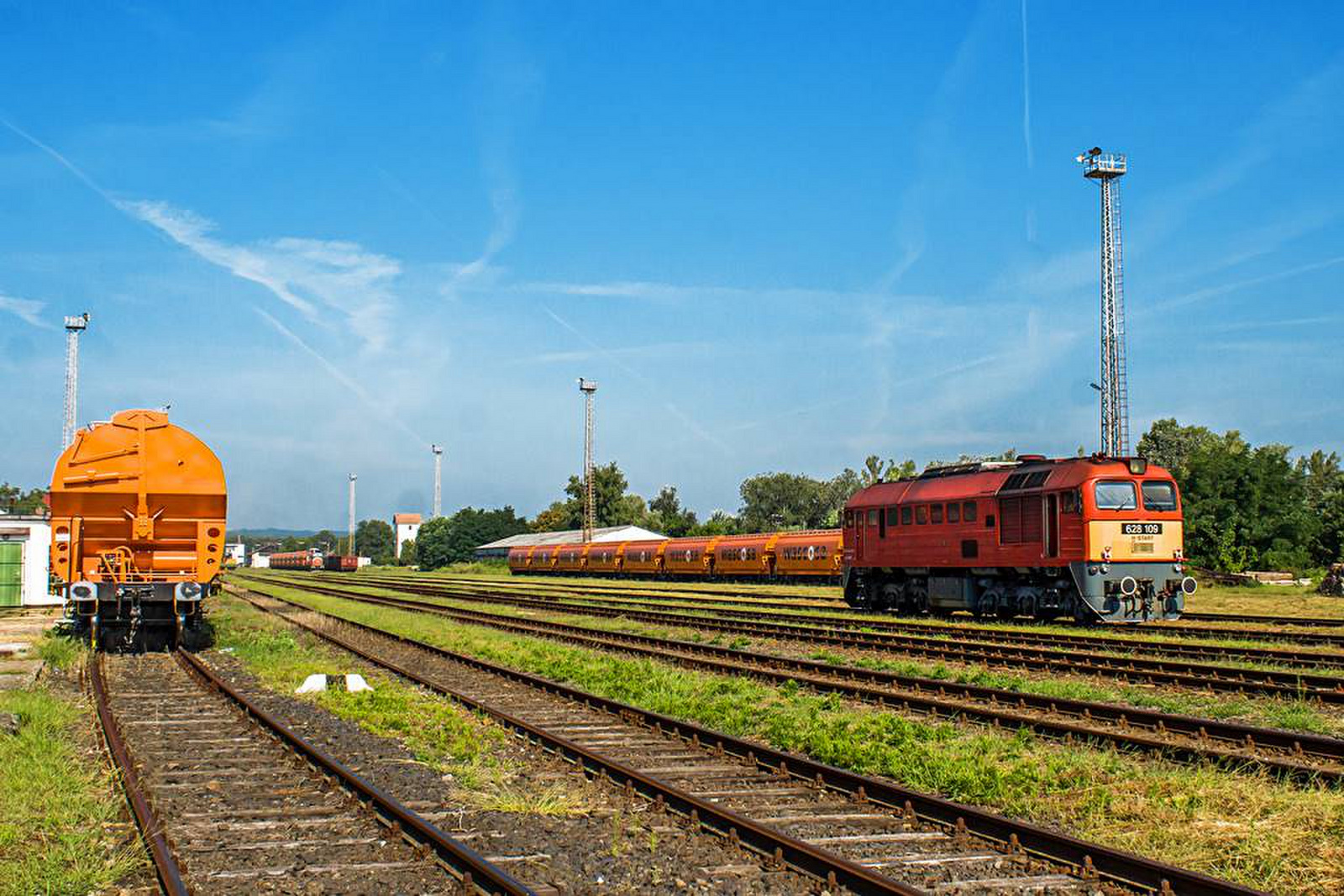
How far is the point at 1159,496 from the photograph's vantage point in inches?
968

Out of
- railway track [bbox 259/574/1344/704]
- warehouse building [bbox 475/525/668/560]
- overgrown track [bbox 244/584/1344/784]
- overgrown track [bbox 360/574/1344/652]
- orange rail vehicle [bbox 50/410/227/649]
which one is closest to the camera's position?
overgrown track [bbox 244/584/1344/784]

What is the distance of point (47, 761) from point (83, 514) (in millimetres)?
12201

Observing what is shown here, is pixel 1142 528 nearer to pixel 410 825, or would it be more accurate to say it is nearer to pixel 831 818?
pixel 831 818

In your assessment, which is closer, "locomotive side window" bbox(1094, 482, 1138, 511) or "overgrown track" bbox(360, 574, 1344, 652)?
"overgrown track" bbox(360, 574, 1344, 652)

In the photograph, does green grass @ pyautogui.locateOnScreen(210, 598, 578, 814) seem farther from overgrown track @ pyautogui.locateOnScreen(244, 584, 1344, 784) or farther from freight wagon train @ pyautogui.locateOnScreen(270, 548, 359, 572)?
freight wagon train @ pyautogui.locateOnScreen(270, 548, 359, 572)

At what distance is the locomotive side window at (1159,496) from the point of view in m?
24.4

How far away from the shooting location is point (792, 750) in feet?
39.9

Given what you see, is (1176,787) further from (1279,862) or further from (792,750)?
(792,750)

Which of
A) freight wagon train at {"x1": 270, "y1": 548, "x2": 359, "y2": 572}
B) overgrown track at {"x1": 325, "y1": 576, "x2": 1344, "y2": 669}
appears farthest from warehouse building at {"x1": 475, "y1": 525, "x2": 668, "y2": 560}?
overgrown track at {"x1": 325, "y1": 576, "x2": 1344, "y2": 669}

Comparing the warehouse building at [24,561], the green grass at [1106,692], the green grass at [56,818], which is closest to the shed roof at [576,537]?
the warehouse building at [24,561]

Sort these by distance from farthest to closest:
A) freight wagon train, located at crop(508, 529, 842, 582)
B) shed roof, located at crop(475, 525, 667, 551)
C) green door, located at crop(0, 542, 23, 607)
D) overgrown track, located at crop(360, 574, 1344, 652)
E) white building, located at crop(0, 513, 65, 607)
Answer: shed roof, located at crop(475, 525, 667, 551) → freight wagon train, located at crop(508, 529, 842, 582) → white building, located at crop(0, 513, 65, 607) → green door, located at crop(0, 542, 23, 607) → overgrown track, located at crop(360, 574, 1344, 652)

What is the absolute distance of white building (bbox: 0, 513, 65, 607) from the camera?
1524 inches

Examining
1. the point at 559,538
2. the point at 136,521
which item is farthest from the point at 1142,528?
the point at 559,538

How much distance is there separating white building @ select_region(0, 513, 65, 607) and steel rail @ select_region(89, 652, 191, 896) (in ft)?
89.5
